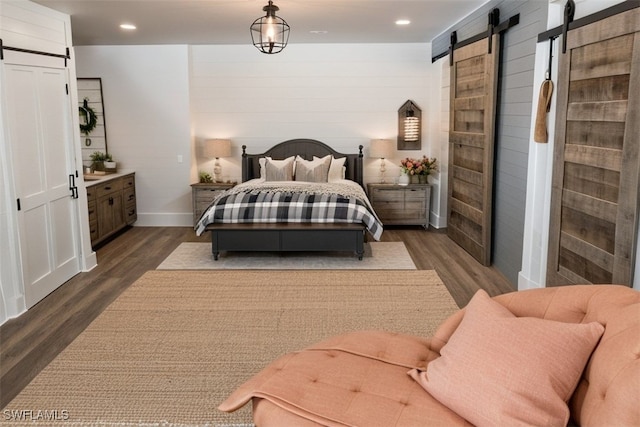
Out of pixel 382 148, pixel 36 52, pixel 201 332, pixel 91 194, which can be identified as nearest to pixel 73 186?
pixel 91 194

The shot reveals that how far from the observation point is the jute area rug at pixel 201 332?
9.29ft

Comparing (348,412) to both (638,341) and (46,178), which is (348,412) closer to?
(638,341)

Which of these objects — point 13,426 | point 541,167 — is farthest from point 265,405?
point 541,167

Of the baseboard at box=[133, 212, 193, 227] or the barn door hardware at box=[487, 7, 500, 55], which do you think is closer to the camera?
the barn door hardware at box=[487, 7, 500, 55]

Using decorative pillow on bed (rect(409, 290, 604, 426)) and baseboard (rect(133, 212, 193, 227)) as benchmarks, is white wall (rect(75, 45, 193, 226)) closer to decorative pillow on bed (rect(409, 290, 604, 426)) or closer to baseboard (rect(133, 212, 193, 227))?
baseboard (rect(133, 212, 193, 227))

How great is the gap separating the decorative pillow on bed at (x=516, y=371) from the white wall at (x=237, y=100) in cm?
576

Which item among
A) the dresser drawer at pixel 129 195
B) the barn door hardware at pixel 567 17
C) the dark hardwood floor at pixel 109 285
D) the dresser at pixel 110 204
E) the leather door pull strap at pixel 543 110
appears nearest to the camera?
the dark hardwood floor at pixel 109 285

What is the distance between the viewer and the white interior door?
429 centimetres

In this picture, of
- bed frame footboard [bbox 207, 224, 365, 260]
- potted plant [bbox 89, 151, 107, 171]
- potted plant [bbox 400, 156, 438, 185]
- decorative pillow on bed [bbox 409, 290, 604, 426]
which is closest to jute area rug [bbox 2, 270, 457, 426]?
bed frame footboard [bbox 207, 224, 365, 260]

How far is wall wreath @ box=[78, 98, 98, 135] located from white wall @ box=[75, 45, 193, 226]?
0.18m

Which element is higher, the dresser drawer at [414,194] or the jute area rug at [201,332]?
the dresser drawer at [414,194]

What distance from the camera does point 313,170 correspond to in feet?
23.2

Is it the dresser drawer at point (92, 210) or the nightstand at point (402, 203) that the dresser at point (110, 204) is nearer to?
the dresser drawer at point (92, 210)

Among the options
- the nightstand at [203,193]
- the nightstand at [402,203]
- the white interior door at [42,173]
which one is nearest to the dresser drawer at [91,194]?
the white interior door at [42,173]
